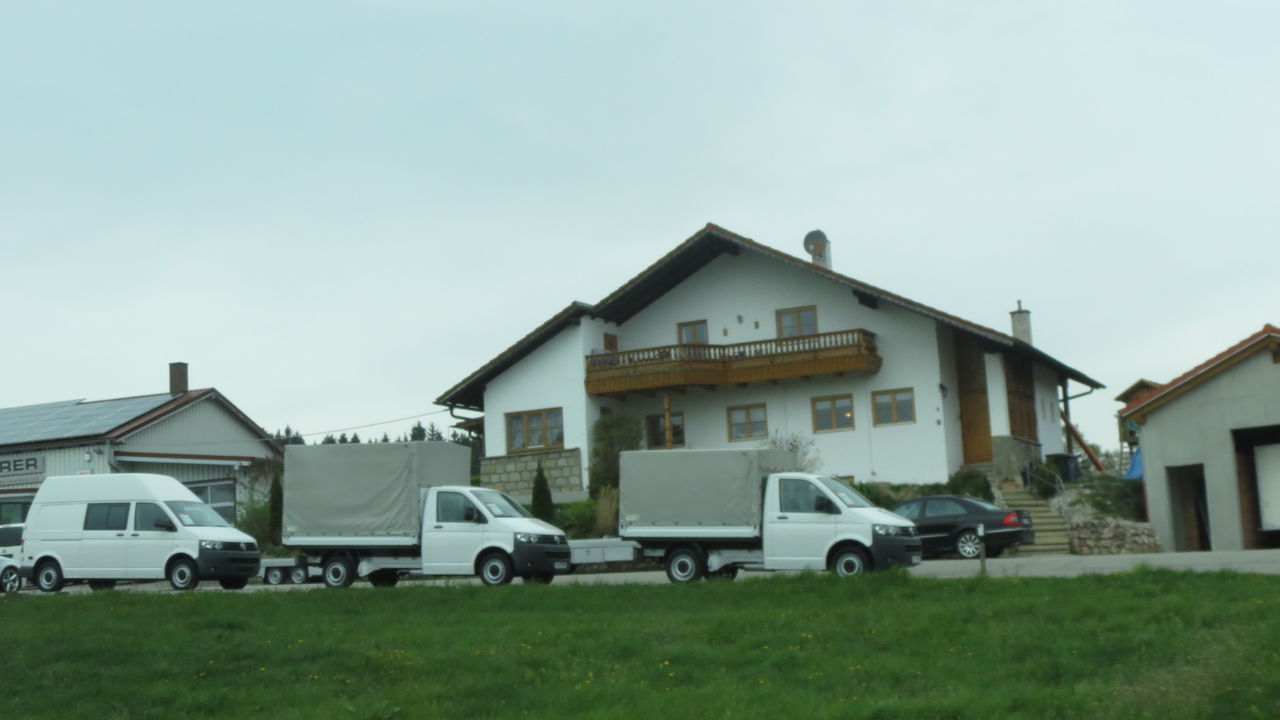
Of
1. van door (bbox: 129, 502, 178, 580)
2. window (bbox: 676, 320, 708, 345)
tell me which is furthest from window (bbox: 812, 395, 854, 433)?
van door (bbox: 129, 502, 178, 580)

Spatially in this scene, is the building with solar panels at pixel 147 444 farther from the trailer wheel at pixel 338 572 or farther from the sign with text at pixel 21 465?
the trailer wheel at pixel 338 572

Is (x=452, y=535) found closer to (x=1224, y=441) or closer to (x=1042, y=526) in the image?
(x=1042, y=526)

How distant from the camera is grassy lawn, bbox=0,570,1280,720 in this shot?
33.5 feet

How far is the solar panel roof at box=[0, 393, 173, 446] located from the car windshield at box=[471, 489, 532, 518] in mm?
25057

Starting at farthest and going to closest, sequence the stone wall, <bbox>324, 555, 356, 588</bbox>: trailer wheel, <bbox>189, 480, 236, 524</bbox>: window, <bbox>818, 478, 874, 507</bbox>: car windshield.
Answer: <bbox>189, 480, 236, 524</bbox>: window, the stone wall, <bbox>324, 555, 356, 588</bbox>: trailer wheel, <bbox>818, 478, 874, 507</bbox>: car windshield

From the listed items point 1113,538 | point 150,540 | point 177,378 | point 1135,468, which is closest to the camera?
point 150,540

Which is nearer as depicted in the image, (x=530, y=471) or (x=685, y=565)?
(x=685, y=565)

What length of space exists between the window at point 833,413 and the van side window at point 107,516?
21.9 metres

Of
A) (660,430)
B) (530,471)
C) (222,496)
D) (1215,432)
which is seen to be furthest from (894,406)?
(222,496)

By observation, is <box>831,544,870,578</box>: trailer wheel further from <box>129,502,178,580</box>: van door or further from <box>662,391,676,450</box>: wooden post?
<box>662,391,676,450</box>: wooden post

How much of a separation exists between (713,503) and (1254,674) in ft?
Result: 41.5

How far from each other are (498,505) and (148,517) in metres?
7.18

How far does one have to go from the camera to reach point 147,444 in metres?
44.6

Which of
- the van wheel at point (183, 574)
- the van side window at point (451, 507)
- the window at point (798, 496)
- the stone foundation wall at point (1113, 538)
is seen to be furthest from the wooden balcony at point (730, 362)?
the van wheel at point (183, 574)
